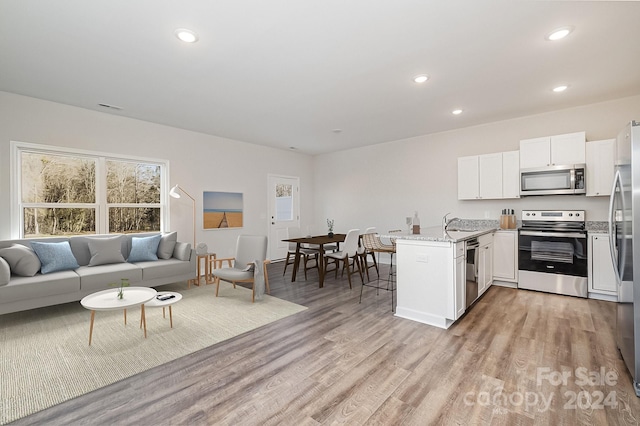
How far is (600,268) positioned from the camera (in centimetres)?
387

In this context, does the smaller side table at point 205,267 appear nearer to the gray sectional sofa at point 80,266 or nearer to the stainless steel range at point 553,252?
the gray sectional sofa at point 80,266

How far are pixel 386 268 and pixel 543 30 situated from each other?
4.59m

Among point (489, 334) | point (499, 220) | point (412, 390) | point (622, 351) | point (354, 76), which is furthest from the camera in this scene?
point (499, 220)

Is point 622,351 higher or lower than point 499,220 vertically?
lower

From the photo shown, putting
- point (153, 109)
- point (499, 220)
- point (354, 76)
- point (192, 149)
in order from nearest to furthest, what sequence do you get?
point (354, 76), point (153, 109), point (499, 220), point (192, 149)

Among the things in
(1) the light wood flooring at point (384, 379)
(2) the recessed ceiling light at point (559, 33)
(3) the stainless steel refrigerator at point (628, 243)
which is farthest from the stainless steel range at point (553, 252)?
(2) the recessed ceiling light at point (559, 33)

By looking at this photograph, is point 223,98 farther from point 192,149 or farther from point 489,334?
point 489,334

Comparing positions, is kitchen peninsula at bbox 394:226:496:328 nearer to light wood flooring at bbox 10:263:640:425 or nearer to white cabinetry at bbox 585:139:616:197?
Result: light wood flooring at bbox 10:263:640:425

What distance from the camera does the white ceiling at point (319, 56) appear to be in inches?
88.0

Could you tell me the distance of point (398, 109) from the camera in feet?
14.4

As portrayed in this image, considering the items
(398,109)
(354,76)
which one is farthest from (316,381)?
(398,109)

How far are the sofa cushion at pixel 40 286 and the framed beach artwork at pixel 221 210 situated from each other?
2.48 meters

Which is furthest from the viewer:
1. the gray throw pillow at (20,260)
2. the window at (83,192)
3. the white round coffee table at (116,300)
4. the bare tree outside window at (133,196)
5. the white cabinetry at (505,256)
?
the bare tree outside window at (133,196)

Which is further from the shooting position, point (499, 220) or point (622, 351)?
point (499, 220)
